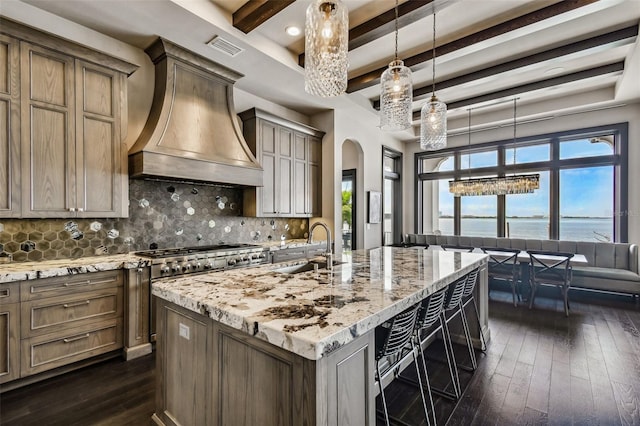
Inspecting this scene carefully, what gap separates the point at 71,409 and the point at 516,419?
298 cm

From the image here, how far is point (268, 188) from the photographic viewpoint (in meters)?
4.39

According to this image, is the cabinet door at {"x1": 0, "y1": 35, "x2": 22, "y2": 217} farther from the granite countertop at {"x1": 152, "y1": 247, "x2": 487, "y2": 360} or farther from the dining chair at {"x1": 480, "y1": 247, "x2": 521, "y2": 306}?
the dining chair at {"x1": 480, "y1": 247, "x2": 521, "y2": 306}

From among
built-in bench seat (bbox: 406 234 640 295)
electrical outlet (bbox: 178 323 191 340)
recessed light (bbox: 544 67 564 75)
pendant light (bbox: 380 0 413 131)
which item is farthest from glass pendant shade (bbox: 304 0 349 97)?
built-in bench seat (bbox: 406 234 640 295)

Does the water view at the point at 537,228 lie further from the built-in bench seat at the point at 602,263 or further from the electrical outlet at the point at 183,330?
the electrical outlet at the point at 183,330

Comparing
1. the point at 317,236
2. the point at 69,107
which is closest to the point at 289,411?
the point at 69,107

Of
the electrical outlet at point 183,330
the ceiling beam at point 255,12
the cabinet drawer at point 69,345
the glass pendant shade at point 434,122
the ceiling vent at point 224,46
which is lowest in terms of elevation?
the cabinet drawer at point 69,345

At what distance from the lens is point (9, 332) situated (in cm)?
217

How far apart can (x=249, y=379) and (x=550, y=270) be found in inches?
197

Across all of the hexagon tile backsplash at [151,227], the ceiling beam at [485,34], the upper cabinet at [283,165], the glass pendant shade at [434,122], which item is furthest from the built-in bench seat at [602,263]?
the hexagon tile backsplash at [151,227]

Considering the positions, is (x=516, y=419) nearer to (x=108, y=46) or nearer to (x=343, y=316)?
(x=343, y=316)

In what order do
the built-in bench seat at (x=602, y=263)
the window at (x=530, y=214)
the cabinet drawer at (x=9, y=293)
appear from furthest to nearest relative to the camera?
1. the window at (x=530, y=214)
2. the built-in bench seat at (x=602, y=263)
3. the cabinet drawer at (x=9, y=293)

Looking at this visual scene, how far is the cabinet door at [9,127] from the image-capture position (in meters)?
2.32

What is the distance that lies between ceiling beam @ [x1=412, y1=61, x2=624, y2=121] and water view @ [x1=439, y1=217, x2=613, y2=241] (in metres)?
2.62

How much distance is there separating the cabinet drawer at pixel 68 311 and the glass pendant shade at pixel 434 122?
3257 millimetres
